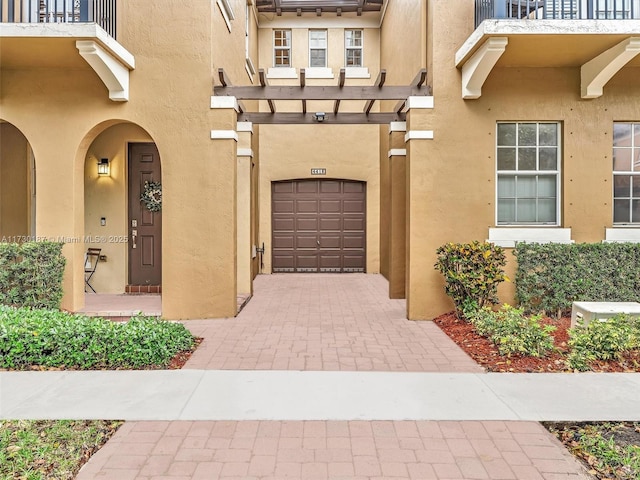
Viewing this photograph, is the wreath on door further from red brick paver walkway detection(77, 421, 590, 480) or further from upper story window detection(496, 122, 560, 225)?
upper story window detection(496, 122, 560, 225)

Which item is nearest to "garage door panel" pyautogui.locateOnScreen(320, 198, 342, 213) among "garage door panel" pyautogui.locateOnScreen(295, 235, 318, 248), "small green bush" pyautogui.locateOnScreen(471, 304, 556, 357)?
"garage door panel" pyautogui.locateOnScreen(295, 235, 318, 248)

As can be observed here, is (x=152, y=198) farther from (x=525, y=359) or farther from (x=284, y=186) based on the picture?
(x=525, y=359)

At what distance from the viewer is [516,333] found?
526 centimetres

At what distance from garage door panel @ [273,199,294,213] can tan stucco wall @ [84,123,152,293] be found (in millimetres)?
5174

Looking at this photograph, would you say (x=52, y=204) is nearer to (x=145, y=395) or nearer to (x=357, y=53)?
(x=145, y=395)

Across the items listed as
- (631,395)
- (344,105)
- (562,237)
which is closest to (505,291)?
(562,237)

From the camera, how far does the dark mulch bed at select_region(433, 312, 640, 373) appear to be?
468cm

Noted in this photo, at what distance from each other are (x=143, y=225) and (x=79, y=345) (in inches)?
176

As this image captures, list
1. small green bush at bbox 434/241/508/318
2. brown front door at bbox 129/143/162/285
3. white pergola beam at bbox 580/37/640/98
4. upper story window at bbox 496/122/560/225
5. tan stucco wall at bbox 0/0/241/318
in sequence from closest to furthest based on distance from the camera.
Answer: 1. white pergola beam at bbox 580/37/640/98
2. small green bush at bbox 434/241/508/318
3. tan stucco wall at bbox 0/0/241/318
4. upper story window at bbox 496/122/560/225
5. brown front door at bbox 129/143/162/285

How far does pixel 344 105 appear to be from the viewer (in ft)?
44.2

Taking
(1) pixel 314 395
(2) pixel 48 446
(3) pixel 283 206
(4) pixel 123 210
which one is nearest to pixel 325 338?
(1) pixel 314 395

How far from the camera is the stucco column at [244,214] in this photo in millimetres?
9141

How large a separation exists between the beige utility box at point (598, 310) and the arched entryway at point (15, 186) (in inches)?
380

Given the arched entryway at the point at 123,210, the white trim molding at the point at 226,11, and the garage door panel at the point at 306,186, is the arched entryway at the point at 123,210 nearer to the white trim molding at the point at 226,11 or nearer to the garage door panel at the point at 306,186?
the white trim molding at the point at 226,11
